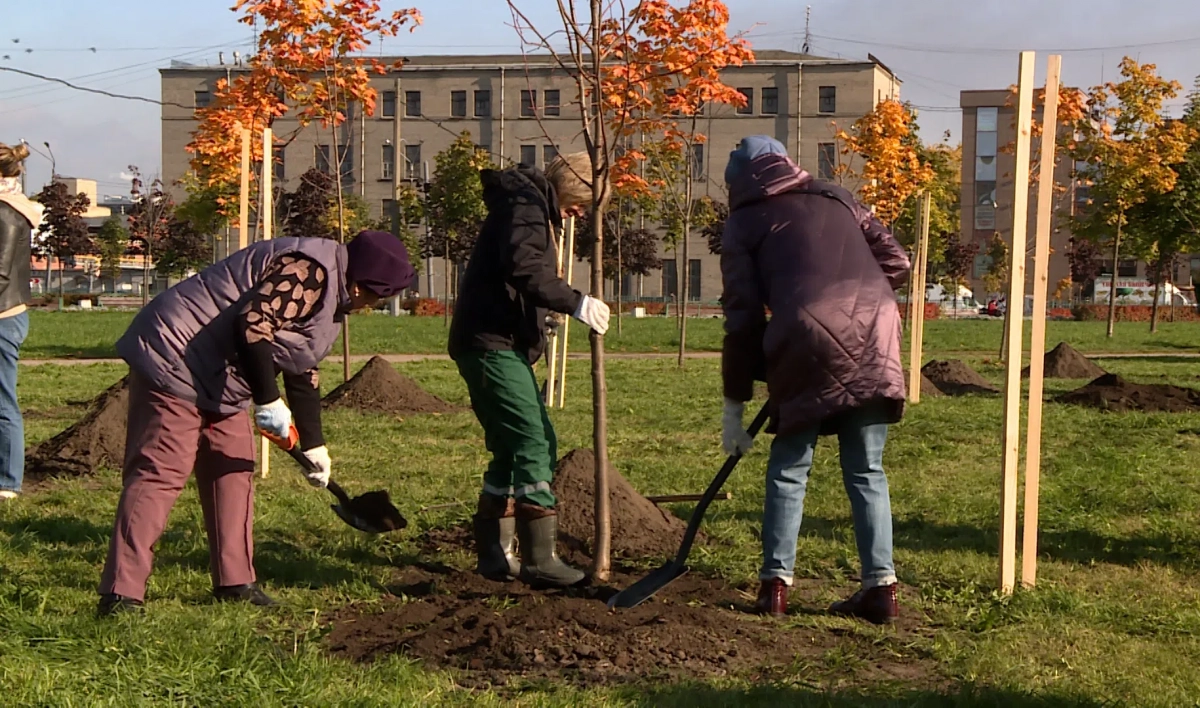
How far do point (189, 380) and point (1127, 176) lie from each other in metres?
20.8

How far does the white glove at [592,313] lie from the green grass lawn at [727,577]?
1276mm

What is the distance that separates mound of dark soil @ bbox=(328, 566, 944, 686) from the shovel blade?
0.12ft

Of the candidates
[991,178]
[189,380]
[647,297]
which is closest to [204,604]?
[189,380]

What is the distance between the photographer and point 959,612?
4.58 m

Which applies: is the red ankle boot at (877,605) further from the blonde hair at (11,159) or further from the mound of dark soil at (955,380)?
the mound of dark soil at (955,380)

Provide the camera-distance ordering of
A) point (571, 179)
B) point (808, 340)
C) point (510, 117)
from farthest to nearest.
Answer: point (510, 117) → point (571, 179) → point (808, 340)

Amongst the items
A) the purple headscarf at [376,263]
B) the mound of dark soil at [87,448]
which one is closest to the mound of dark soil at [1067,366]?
the mound of dark soil at [87,448]

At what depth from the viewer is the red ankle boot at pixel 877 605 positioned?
4418 mm

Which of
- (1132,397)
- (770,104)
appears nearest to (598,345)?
(1132,397)

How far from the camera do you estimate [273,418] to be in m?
4.30

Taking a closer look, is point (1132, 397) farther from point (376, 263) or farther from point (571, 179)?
point (376, 263)

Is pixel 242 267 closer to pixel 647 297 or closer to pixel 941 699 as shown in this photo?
pixel 941 699

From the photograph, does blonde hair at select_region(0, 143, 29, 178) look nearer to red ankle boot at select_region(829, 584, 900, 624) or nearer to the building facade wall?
red ankle boot at select_region(829, 584, 900, 624)

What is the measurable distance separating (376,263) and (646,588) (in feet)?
5.06
